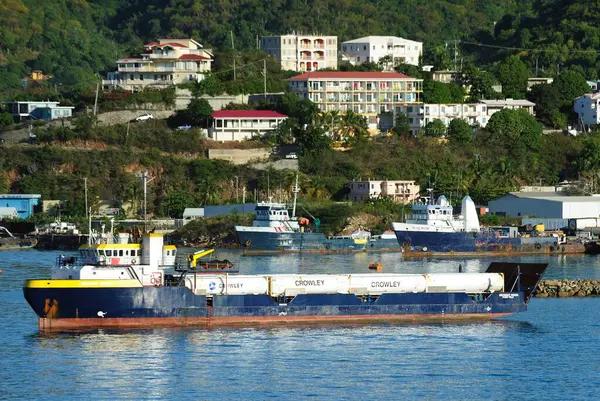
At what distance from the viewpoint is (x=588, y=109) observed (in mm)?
163250

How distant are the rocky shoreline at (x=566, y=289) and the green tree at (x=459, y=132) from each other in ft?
233

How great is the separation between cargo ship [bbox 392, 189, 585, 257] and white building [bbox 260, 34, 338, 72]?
53306 mm

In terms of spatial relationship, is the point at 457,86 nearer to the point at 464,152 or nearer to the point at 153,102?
the point at 464,152

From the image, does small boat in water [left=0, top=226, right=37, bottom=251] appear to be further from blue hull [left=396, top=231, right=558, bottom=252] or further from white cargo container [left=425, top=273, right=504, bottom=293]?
white cargo container [left=425, top=273, right=504, bottom=293]

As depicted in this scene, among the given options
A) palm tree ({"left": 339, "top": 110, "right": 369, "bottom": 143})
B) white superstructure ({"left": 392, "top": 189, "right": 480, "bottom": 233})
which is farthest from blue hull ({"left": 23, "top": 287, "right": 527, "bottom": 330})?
palm tree ({"left": 339, "top": 110, "right": 369, "bottom": 143})

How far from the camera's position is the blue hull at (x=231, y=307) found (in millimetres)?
→ 63375

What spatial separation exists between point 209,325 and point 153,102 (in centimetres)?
8870

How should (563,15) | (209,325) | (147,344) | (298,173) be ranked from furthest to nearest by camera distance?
(563,15) < (298,173) < (209,325) < (147,344)

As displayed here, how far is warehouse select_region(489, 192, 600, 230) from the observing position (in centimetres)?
12950

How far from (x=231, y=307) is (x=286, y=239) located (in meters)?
52.7

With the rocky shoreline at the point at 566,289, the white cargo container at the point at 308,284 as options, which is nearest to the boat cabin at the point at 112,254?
the white cargo container at the point at 308,284

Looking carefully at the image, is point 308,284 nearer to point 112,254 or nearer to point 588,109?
point 112,254

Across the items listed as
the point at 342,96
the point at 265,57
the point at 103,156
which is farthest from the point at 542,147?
the point at 103,156

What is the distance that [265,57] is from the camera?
548 ft
